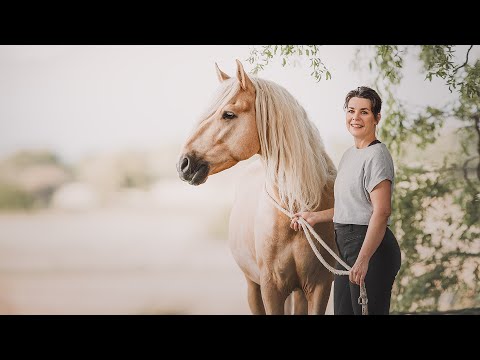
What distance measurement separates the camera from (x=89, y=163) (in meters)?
3.86

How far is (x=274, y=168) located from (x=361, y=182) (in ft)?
1.61

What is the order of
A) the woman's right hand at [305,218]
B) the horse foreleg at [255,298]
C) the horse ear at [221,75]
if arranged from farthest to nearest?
the horse foreleg at [255,298]
the horse ear at [221,75]
the woman's right hand at [305,218]

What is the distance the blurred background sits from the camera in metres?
3.83

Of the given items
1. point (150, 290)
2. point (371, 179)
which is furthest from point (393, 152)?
point (150, 290)

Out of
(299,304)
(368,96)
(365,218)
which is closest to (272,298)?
(299,304)

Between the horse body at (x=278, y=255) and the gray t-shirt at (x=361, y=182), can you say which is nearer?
the gray t-shirt at (x=361, y=182)

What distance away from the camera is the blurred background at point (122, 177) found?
3830mm

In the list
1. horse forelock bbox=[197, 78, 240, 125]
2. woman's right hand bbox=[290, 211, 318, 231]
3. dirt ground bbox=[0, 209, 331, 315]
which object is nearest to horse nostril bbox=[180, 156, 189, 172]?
horse forelock bbox=[197, 78, 240, 125]

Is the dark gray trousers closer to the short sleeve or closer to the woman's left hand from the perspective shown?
the woman's left hand

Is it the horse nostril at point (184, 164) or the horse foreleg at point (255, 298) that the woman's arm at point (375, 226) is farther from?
the horse nostril at point (184, 164)

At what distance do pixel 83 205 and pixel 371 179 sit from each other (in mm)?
1766

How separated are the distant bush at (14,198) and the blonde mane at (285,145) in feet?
4.15

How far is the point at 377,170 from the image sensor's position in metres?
3.42

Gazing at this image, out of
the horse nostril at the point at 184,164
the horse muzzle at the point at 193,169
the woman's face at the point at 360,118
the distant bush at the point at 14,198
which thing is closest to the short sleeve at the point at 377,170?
the woman's face at the point at 360,118
